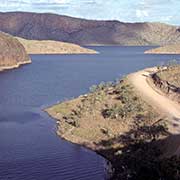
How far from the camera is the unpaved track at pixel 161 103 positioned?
154ft

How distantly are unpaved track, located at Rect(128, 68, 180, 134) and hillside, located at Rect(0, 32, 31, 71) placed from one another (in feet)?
227

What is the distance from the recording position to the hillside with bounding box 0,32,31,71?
5389 inches

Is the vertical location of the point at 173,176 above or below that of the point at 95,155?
above

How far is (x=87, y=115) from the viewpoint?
182 feet

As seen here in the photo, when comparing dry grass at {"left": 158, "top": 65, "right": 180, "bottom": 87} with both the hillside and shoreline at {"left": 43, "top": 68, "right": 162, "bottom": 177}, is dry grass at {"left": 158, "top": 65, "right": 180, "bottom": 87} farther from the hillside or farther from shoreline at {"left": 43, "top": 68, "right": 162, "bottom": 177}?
the hillside

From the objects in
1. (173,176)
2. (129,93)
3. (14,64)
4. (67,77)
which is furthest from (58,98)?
(14,64)

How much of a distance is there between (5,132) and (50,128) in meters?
4.89

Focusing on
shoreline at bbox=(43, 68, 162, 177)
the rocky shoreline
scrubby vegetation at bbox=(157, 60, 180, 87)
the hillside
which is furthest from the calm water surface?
the hillside

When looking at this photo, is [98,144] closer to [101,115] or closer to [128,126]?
[128,126]

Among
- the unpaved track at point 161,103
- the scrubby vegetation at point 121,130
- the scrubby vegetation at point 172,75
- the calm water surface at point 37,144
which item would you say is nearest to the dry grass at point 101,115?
the scrubby vegetation at point 121,130

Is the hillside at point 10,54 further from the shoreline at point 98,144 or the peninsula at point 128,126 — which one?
the shoreline at point 98,144

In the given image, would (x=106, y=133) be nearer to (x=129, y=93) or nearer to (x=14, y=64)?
(x=129, y=93)

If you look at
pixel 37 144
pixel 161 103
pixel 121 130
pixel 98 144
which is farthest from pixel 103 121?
pixel 37 144

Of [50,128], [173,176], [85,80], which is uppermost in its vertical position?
[173,176]
